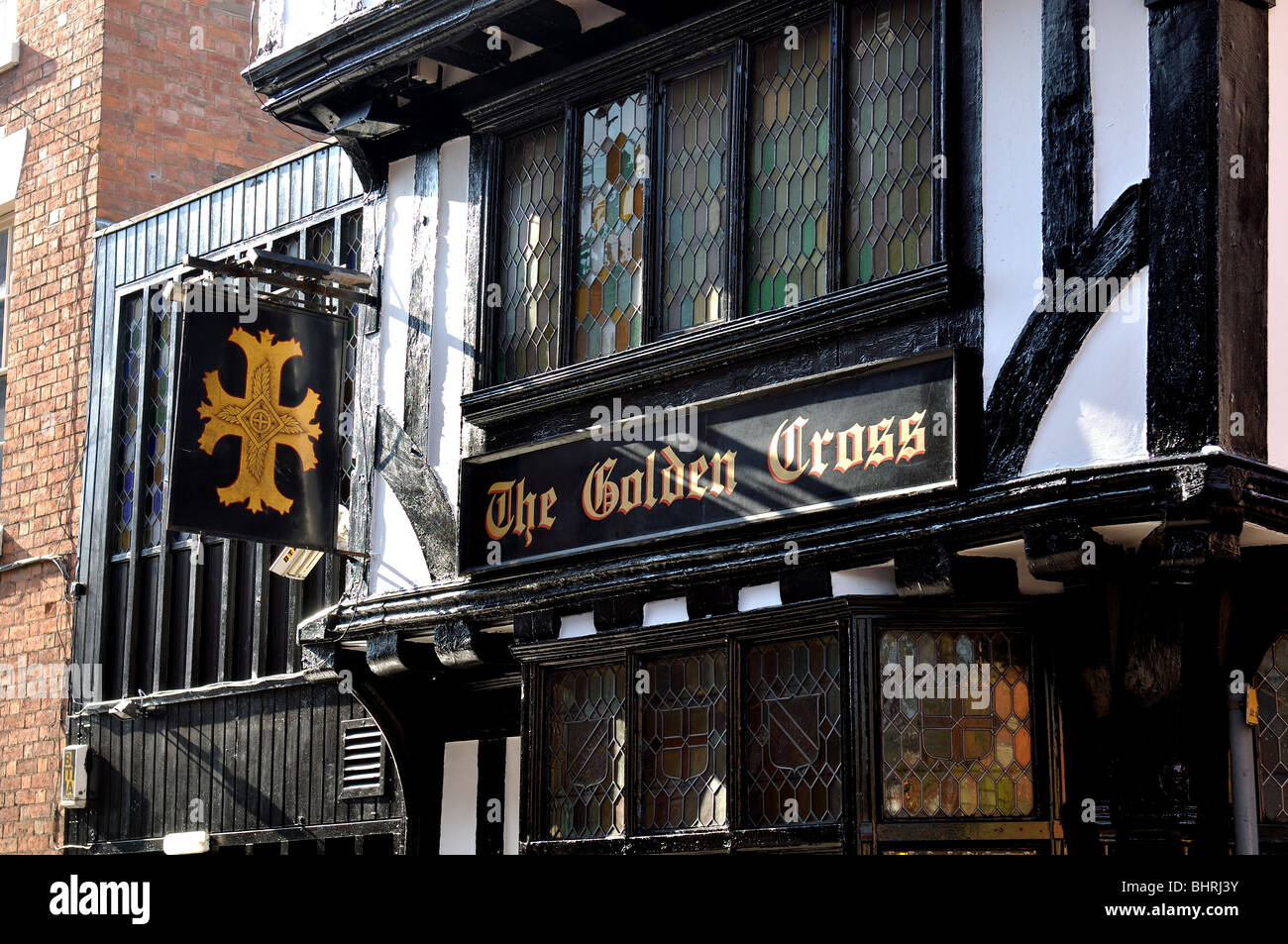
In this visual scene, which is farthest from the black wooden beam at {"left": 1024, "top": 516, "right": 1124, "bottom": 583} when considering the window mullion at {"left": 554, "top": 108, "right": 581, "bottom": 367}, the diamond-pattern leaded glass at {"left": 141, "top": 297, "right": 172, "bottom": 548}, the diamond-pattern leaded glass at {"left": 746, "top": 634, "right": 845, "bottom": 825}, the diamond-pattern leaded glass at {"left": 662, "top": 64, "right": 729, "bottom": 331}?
the diamond-pattern leaded glass at {"left": 141, "top": 297, "right": 172, "bottom": 548}

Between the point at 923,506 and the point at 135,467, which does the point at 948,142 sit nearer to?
the point at 923,506

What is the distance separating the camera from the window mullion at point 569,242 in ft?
31.3

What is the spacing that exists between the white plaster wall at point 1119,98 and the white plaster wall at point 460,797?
16.9 feet

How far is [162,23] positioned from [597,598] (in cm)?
774

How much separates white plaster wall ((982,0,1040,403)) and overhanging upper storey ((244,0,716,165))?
1855 millimetres

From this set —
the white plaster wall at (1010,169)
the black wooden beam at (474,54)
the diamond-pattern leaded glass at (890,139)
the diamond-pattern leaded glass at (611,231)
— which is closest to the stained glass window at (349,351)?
the black wooden beam at (474,54)

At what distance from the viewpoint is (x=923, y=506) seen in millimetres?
7684

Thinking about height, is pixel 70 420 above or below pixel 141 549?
above

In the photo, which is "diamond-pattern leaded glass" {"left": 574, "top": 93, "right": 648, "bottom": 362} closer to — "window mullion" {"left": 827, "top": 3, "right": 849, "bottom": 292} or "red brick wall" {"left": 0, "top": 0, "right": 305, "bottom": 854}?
"window mullion" {"left": 827, "top": 3, "right": 849, "bottom": 292}

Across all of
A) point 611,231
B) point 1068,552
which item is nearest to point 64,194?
point 611,231

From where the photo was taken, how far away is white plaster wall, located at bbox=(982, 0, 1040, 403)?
7.65 meters
